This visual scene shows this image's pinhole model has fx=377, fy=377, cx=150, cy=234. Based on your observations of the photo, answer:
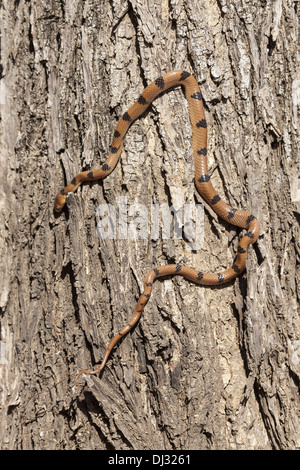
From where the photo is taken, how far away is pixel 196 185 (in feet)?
12.2

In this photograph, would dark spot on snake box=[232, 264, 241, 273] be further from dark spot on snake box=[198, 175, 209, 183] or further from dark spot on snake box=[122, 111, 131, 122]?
dark spot on snake box=[122, 111, 131, 122]

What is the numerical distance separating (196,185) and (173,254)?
0.72m

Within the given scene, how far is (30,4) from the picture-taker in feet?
13.2

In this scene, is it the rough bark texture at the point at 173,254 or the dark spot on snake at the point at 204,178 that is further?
the dark spot on snake at the point at 204,178

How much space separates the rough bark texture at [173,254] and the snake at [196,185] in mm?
77

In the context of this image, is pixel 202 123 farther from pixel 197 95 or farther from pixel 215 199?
pixel 215 199

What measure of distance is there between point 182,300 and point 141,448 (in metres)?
1.44

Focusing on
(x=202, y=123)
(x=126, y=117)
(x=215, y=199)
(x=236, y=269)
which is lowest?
(x=236, y=269)

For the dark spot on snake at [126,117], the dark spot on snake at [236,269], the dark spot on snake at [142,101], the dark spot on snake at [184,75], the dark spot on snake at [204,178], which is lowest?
the dark spot on snake at [236,269]

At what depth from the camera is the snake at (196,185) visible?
11.8 ft

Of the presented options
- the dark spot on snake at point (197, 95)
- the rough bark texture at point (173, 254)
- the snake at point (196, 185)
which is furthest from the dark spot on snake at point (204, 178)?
the dark spot on snake at point (197, 95)

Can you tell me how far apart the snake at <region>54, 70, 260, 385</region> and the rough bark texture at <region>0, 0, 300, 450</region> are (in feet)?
0.25

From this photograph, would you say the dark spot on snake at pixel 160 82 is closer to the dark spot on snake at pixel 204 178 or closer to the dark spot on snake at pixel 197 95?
the dark spot on snake at pixel 197 95

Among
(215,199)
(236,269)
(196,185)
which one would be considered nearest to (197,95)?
(196,185)
